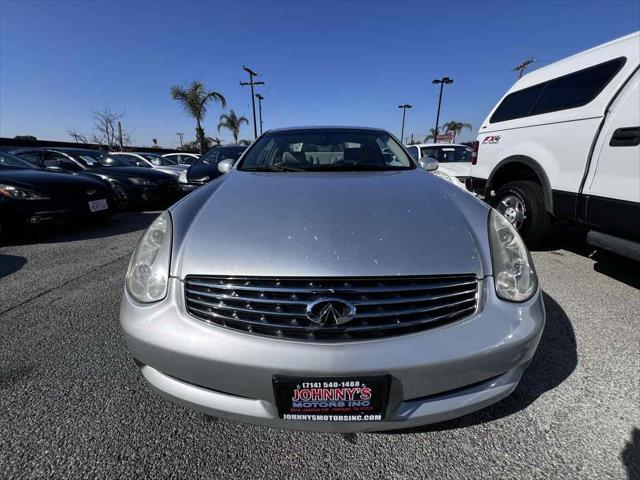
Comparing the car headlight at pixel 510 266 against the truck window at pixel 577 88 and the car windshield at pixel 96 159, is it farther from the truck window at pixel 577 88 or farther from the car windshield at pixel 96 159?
the car windshield at pixel 96 159

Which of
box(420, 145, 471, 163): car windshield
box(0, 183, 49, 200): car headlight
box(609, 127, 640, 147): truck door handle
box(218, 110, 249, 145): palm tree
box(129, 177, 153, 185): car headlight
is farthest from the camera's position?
box(218, 110, 249, 145): palm tree

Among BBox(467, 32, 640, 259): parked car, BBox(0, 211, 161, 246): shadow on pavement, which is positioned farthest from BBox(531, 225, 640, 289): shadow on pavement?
BBox(0, 211, 161, 246): shadow on pavement

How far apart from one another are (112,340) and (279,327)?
4.92ft

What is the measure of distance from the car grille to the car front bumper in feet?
0.11

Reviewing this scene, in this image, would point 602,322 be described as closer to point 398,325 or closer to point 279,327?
point 398,325

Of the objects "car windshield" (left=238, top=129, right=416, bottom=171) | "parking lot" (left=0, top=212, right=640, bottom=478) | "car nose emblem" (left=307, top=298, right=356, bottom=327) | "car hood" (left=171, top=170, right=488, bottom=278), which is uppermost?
"car windshield" (left=238, top=129, right=416, bottom=171)

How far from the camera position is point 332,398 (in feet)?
3.34

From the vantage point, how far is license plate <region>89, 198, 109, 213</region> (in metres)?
4.40

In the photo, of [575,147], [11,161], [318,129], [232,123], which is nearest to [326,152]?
[318,129]

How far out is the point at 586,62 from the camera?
2943 millimetres

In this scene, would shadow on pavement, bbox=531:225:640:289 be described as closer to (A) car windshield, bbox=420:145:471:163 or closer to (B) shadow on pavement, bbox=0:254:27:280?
(A) car windshield, bbox=420:145:471:163

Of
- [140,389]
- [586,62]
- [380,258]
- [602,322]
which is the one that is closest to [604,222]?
[602,322]

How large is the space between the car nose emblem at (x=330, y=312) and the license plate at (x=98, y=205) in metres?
4.72

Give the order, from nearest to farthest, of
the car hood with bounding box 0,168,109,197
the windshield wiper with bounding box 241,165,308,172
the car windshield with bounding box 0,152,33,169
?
the windshield wiper with bounding box 241,165,308,172, the car hood with bounding box 0,168,109,197, the car windshield with bounding box 0,152,33,169
